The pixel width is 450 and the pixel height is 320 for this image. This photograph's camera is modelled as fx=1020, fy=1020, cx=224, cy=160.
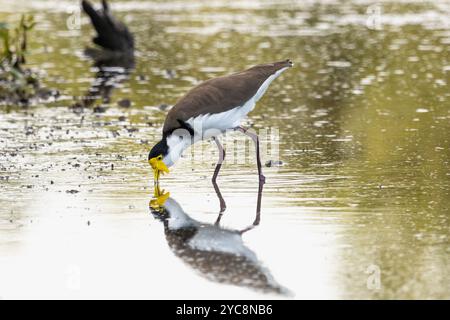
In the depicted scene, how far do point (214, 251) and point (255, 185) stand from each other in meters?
2.44

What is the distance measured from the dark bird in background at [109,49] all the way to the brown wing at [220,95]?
8.66 meters

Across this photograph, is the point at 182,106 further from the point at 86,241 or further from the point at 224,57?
the point at 224,57

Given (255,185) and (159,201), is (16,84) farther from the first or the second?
(159,201)

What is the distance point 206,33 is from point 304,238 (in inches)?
723

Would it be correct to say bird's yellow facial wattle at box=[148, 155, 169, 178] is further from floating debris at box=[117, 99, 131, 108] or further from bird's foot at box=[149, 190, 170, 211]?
floating debris at box=[117, 99, 131, 108]

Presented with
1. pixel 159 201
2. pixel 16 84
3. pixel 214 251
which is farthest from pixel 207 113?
pixel 16 84

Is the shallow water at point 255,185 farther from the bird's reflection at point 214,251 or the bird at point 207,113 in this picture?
the bird at point 207,113

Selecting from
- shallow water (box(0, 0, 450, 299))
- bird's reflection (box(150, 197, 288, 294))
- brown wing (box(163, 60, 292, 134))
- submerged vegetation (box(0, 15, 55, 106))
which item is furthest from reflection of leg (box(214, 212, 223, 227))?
submerged vegetation (box(0, 15, 55, 106))

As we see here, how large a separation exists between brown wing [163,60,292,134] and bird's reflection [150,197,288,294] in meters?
0.93

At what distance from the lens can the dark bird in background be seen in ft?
67.3

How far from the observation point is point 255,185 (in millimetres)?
10945

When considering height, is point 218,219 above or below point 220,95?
below

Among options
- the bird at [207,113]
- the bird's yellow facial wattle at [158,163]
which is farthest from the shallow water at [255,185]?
the bird at [207,113]
